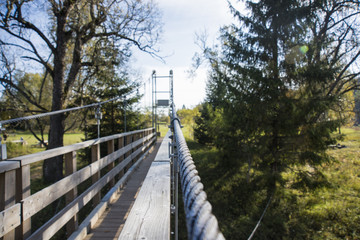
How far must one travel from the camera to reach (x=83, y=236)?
2469 mm

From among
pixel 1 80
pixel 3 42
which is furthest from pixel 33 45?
pixel 1 80

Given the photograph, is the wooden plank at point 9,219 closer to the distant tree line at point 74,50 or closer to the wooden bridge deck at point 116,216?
the wooden bridge deck at point 116,216

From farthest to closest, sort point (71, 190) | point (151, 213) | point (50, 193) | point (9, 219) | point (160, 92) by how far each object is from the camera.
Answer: point (160, 92) → point (71, 190) → point (50, 193) → point (9, 219) → point (151, 213)

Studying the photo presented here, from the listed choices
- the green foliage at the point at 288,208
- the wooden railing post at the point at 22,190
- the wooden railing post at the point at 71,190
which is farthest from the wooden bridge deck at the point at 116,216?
the green foliage at the point at 288,208

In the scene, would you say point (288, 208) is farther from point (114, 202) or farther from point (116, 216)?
point (116, 216)

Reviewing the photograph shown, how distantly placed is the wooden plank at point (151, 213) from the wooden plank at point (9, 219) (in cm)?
88

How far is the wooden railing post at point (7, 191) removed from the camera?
149 centimetres

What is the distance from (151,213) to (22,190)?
113 cm

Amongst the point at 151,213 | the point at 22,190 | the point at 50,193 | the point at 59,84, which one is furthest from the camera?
the point at 59,84

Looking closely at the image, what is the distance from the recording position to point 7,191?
1.52 meters

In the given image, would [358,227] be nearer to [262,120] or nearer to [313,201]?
[313,201]

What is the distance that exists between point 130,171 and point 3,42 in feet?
24.7

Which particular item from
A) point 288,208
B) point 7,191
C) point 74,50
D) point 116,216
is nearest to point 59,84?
point 74,50

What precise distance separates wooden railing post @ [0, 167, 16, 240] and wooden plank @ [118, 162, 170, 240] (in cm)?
90
